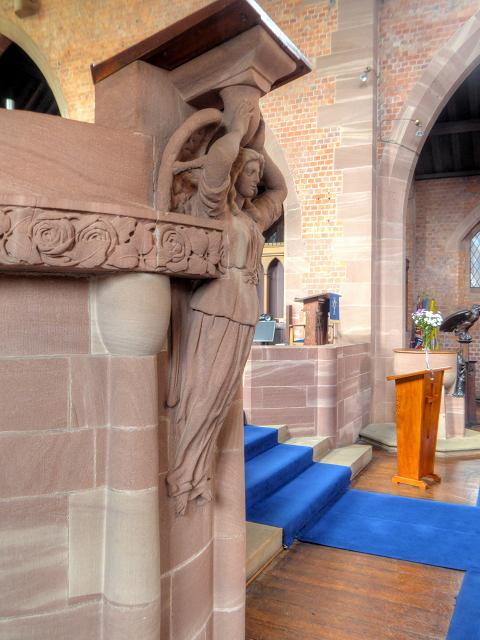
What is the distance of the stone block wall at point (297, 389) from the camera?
546cm

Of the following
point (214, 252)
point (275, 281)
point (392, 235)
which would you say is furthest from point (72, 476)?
point (275, 281)

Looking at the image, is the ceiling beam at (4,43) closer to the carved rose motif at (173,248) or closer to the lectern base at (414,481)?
the lectern base at (414,481)

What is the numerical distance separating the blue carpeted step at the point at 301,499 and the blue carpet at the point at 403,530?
9 centimetres

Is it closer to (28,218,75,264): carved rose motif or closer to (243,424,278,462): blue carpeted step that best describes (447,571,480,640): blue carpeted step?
(243,424,278,462): blue carpeted step

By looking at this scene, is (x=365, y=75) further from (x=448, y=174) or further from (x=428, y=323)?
(x=448, y=174)

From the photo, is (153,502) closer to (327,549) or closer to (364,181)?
(327,549)

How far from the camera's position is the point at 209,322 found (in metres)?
1.68

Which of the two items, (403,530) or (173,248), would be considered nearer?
(173,248)

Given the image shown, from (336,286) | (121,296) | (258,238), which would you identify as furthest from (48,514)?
(336,286)

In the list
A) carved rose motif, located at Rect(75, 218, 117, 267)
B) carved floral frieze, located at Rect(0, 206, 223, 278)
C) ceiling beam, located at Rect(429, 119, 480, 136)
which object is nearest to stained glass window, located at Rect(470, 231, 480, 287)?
ceiling beam, located at Rect(429, 119, 480, 136)

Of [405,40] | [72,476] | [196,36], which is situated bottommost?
[72,476]

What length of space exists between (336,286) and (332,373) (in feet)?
6.00

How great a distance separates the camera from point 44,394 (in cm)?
145

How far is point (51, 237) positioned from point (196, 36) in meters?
0.72
